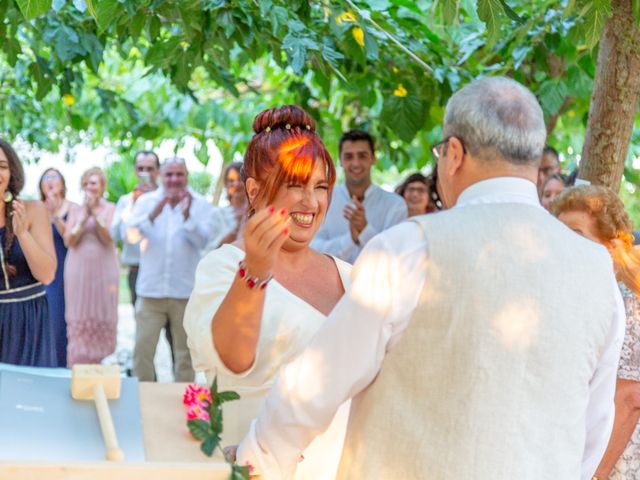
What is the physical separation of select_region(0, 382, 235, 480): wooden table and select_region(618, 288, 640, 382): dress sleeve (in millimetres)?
2054

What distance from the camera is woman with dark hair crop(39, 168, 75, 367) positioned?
9430mm

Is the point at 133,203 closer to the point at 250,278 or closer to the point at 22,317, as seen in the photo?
the point at 22,317

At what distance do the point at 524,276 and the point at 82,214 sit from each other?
26.3 feet

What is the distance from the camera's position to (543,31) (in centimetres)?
600

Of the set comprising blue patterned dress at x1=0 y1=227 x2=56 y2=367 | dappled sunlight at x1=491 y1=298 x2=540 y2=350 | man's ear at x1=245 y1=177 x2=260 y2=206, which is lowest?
blue patterned dress at x1=0 y1=227 x2=56 y2=367

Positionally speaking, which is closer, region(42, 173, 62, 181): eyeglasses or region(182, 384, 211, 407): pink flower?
region(182, 384, 211, 407): pink flower

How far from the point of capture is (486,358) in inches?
92.8

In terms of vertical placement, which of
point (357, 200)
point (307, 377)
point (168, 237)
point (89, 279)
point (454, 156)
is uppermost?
point (454, 156)

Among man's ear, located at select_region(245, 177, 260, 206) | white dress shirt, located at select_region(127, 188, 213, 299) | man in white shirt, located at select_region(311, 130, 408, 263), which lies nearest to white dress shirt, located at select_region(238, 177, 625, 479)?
man's ear, located at select_region(245, 177, 260, 206)

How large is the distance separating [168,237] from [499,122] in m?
7.18

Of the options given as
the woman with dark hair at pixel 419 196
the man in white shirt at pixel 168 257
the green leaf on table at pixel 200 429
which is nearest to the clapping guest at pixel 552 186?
the woman with dark hair at pixel 419 196

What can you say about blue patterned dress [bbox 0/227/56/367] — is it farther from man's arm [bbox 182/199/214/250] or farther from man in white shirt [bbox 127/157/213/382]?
man's arm [bbox 182/199/214/250]

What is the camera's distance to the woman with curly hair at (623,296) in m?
3.88

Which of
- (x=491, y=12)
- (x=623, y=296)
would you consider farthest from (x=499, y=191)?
(x=623, y=296)
